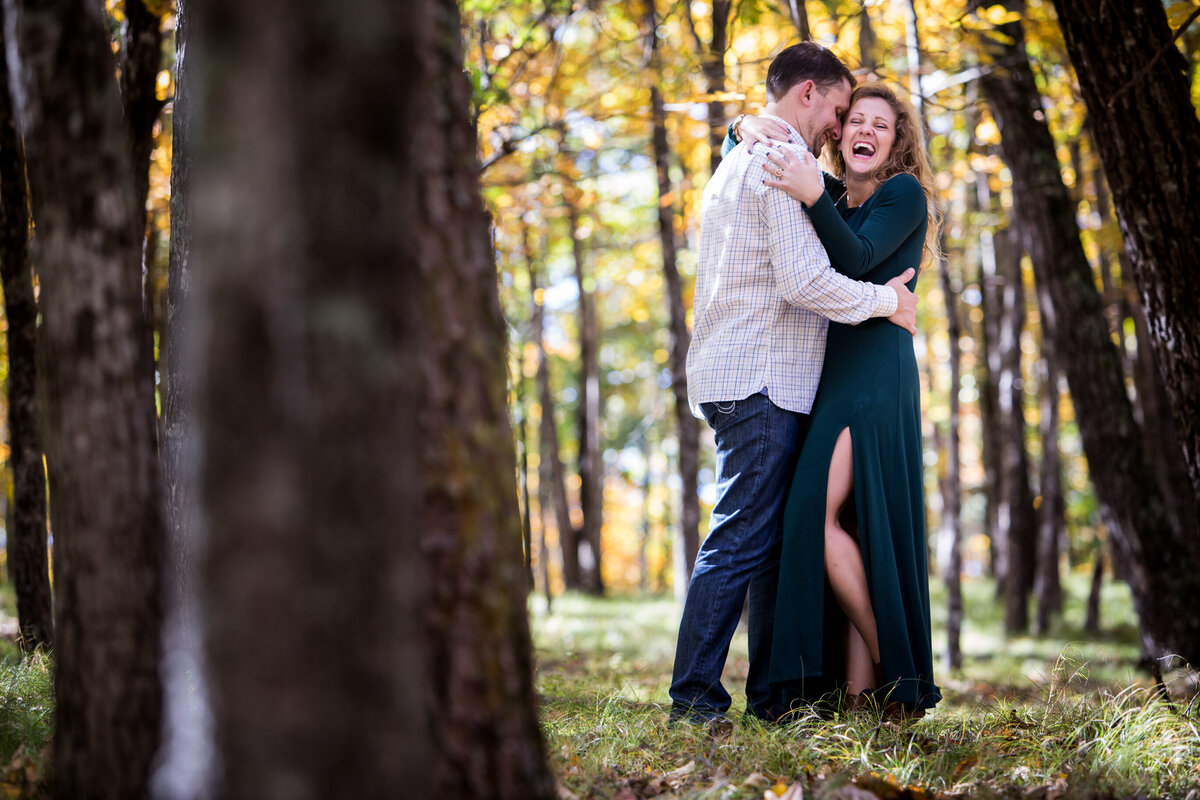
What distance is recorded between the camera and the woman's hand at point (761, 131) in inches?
128

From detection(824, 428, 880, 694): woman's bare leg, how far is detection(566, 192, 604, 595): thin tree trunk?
360 inches

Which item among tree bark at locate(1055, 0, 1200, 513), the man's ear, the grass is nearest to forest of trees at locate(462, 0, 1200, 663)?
tree bark at locate(1055, 0, 1200, 513)

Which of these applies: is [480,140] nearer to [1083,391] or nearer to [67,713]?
[1083,391]

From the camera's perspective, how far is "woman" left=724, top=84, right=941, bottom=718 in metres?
3.11

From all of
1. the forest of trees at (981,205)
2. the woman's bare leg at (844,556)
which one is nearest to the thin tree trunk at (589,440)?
the forest of trees at (981,205)

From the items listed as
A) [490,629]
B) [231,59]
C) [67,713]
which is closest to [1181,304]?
[490,629]

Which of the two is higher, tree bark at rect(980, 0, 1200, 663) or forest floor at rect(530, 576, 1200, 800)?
tree bark at rect(980, 0, 1200, 663)

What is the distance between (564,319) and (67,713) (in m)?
16.7

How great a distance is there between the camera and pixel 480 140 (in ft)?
20.3

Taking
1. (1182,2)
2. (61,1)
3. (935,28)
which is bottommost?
(61,1)

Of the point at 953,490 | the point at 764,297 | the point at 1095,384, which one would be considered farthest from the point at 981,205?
the point at 764,297

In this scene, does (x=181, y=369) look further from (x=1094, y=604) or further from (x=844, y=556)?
(x=1094, y=604)

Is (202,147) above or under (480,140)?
under

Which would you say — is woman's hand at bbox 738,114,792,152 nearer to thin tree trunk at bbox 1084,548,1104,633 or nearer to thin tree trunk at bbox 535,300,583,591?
thin tree trunk at bbox 1084,548,1104,633
